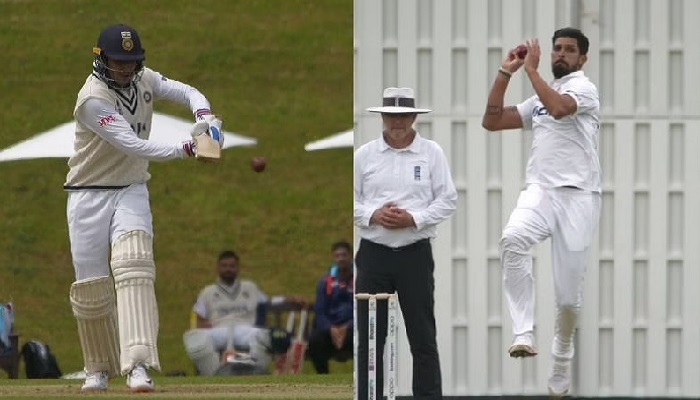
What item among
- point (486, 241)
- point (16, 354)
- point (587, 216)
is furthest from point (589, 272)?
point (16, 354)

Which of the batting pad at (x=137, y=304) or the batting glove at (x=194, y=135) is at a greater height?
the batting glove at (x=194, y=135)

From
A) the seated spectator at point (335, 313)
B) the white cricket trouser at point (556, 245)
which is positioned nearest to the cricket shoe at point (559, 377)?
the white cricket trouser at point (556, 245)

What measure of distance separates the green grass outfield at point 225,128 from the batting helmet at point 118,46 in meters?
0.05

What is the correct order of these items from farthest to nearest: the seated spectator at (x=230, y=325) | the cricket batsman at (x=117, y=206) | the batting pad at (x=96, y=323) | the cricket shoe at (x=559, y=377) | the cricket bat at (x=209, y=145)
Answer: the cricket shoe at (x=559, y=377) < the batting pad at (x=96, y=323) < the cricket batsman at (x=117, y=206) < the seated spectator at (x=230, y=325) < the cricket bat at (x=209, y=145)

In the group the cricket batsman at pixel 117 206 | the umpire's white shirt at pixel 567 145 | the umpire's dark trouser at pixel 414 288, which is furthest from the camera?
the umpire's dark trouser at pixel 414 288

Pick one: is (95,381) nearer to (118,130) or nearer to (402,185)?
(118,130)

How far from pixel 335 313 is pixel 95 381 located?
1.03m

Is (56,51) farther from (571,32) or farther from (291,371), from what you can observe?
(571,32)

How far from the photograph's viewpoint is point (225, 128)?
24.9 feet

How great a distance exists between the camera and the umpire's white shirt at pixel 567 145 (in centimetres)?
796

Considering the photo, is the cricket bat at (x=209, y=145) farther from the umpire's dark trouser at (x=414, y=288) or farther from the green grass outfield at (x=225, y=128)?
the umpire's dark trouser at (x=414, y=288)

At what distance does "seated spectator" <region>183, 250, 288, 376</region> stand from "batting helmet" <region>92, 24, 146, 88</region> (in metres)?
0.87

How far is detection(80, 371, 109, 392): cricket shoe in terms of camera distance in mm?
7733

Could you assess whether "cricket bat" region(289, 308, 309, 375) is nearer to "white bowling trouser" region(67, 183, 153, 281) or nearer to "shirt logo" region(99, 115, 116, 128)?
"white bowling trouser" region(67, 183, 153, 281)
